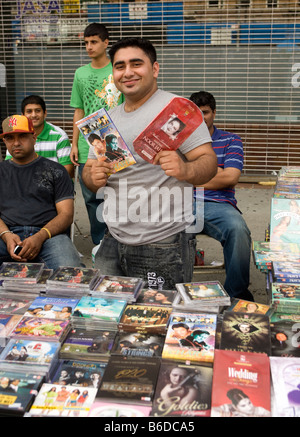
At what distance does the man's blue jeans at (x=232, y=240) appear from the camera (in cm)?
321

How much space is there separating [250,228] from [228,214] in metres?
1.78

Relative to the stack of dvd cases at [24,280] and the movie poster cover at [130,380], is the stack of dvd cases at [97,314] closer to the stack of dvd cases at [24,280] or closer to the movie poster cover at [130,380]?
the movie poster cover at [130,380]

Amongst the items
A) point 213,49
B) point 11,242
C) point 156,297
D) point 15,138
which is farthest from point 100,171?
point 213,49

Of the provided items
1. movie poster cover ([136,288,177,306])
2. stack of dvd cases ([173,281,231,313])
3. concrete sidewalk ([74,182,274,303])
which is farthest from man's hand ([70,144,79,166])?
stack of dvd cases ([173,281,231,313])

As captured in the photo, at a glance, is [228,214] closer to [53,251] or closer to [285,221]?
[285,221]

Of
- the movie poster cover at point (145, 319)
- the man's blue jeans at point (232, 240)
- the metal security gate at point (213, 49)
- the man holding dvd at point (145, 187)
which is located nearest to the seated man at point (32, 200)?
the man holding dvd at point (145, 187)

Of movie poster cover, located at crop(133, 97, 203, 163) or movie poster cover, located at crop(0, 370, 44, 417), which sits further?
movie poster cover, located at crop(133, 97, 203, 163)

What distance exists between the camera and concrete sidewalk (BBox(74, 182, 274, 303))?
4.11 metres

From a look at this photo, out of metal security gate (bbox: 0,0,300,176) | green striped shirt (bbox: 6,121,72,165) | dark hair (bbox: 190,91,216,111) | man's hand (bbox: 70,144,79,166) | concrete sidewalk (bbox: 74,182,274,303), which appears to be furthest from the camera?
metal security gate (bbox: 0,0,300,176)

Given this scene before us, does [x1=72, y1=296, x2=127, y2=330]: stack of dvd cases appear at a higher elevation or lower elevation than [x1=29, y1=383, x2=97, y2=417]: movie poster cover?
higher

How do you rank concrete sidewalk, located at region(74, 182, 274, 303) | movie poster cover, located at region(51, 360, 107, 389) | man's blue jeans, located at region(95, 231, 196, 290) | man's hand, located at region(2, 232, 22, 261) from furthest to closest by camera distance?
concrete sidewalk, located at region(74, 182, 274, 303) → man's hand, located at region(2, 232, 22, 261) → man's blue jeans, located at region(95, 231, 196, 290) → movie poster cover, located at region(51, 360, 107, 389)

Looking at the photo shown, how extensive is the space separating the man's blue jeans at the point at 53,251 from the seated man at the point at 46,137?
1005mm

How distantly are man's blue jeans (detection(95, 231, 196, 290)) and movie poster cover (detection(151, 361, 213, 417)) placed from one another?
921mm

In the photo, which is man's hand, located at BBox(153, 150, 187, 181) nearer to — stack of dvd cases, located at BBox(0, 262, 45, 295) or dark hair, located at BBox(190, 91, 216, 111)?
stack of dvd cases, located at BBox(0, 262, 45, 295)
